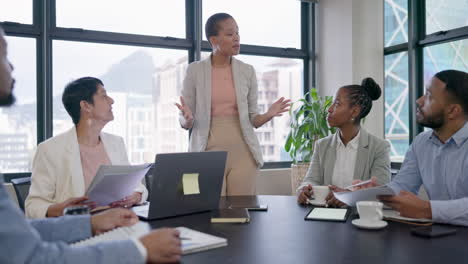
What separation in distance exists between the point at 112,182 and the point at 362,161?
4.41ft

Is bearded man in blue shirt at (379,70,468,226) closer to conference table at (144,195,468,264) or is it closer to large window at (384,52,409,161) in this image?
conference table at (144,195,468,264)

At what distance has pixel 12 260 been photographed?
0.75 meters

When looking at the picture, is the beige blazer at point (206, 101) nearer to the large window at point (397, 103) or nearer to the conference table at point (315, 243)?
the conference table at point (315, 243)

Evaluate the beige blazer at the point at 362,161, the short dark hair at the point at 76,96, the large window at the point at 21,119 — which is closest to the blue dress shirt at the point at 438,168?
the beige blazer at the point at 362,161

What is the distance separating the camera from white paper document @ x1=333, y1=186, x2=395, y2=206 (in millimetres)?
1447

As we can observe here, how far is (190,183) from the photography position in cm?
152

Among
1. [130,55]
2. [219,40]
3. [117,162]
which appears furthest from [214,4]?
[117,162]

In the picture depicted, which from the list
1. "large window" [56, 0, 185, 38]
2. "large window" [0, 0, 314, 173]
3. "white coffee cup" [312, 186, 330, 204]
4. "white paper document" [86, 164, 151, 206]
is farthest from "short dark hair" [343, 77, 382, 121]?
"large window" [56, 0, 185, 38]

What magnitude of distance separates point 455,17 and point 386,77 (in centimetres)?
93

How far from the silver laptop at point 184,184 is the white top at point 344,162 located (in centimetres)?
89

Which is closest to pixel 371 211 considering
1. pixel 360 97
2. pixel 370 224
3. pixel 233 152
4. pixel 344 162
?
pixel 370 224

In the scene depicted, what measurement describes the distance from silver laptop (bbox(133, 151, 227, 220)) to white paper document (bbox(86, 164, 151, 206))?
0.38 ft

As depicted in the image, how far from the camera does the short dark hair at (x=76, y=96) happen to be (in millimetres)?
2035

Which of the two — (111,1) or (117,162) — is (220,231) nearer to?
(117,162)
